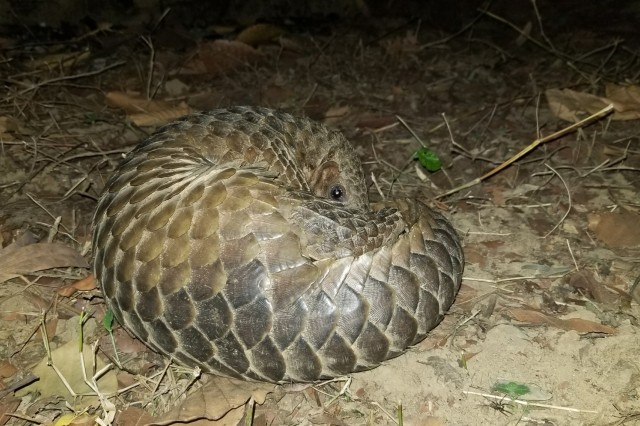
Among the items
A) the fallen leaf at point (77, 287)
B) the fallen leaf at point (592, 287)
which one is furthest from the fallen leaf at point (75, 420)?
the fallen leaf at point (592, 287)

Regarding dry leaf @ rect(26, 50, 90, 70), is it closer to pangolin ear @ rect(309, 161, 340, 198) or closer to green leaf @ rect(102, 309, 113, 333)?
pangolin ear @ rect(309, 161, 340, 198)

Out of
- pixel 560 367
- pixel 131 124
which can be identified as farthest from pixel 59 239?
pixel 560 367

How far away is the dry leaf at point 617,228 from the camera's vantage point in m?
→ 3.05

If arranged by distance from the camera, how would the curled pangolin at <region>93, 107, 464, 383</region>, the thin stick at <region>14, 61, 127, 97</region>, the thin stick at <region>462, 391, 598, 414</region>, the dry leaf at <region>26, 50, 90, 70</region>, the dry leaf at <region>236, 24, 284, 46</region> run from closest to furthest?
the curled pangolin at <region>93, 107, 464, 383</region> → the thin stick at <region>462, 391, 598, 414</region> → the thin stick at <region>14, 61, 127, 97</region> → the dry leaf at <region>26, 50, 90, 70</region> → the dry leaf at <region>236, 24, 284, 46</region>

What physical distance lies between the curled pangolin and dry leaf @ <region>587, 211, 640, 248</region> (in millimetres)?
1262

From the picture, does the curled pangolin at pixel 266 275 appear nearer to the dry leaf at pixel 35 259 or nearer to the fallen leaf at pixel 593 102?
the dry leaf at pixel 35 259

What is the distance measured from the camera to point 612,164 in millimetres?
3707

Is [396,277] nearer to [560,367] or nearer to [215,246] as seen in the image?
[215,246]

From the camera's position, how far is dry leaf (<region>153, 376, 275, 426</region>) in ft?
7.04

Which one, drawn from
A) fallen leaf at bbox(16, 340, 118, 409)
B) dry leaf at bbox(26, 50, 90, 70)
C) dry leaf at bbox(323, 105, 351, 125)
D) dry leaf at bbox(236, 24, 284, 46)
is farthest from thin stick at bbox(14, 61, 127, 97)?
fallen leaf at bbox(16, 340, 118, 409)

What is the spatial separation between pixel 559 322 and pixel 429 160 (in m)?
1.40

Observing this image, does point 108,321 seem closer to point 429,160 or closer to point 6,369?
point 6,369

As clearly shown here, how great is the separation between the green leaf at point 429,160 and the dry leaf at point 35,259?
1.98m

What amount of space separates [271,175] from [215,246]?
40cm
